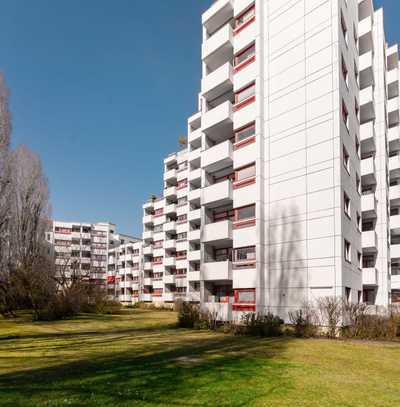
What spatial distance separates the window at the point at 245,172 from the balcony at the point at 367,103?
13833mm

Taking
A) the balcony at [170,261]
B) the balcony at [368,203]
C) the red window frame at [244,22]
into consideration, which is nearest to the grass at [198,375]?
the balcony at [368,203]

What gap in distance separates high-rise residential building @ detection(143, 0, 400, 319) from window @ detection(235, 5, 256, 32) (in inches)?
3.9

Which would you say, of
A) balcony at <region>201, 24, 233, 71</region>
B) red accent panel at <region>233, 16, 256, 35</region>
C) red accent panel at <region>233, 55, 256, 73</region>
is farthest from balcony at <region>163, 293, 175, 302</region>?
red accent panel at <region>233, 16, 256, 35</region>

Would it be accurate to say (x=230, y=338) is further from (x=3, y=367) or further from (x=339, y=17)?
(x=339, y=17)

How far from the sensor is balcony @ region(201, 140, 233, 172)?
30109 mm

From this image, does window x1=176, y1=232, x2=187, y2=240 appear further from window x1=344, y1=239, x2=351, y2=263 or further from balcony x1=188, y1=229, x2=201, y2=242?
window x1=344, y1=239, x2=351, y2=263

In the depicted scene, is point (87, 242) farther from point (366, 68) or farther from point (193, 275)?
point (366, 68)

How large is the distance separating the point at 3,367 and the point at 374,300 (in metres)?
33.4

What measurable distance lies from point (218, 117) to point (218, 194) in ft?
21.6

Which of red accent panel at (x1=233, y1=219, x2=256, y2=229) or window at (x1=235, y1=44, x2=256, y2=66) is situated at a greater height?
window at (x1=235, y1=44, x2=256, y2=66)

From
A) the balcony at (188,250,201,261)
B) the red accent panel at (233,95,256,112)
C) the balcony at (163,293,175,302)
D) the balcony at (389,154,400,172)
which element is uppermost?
the red accent panel at (233,95,256,112)

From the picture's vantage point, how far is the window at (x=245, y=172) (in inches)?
1128

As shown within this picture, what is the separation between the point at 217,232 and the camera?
29.6 m

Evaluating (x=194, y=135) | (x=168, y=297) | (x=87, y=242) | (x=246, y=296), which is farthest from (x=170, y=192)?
(x=87, y=242)
